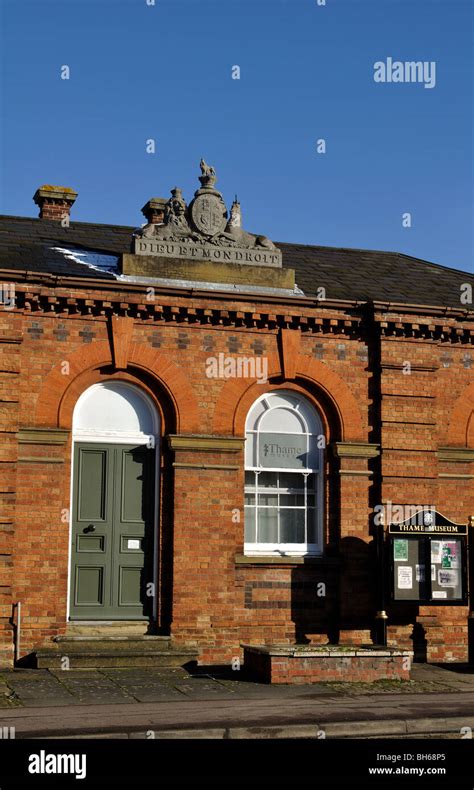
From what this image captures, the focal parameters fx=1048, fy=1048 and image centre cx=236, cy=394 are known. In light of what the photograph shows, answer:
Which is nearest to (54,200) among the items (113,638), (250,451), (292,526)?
(250,451)

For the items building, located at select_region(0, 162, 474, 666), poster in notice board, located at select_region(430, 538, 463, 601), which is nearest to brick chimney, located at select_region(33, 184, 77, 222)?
building, located at select_region(0, 162, 474, 666)

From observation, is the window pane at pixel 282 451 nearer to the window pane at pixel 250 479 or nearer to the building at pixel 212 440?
the building at pixel 212 440

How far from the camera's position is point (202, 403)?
15.7m

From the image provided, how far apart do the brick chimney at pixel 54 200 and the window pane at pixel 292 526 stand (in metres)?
8.83

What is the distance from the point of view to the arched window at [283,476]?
1605 cm

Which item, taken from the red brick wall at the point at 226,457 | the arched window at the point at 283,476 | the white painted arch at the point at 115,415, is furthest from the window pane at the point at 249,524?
the white painted arch at the point at 115,415

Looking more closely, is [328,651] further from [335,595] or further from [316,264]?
[316,264]

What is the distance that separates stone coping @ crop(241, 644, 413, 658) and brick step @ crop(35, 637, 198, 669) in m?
1.24

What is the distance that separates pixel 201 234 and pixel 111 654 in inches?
254

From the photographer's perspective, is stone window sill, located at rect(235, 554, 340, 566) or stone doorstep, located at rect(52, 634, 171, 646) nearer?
stone doorstep, located at rect(52, 634, 171, 646)

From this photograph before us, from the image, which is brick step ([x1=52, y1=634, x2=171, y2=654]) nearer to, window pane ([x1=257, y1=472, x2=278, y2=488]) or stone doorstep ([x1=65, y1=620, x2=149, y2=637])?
stone doorstep ([x1=65, y1=620, x2=149, y2=637])

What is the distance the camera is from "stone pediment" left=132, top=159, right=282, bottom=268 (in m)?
16.1

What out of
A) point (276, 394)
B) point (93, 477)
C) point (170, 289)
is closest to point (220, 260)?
point (170, 289)
